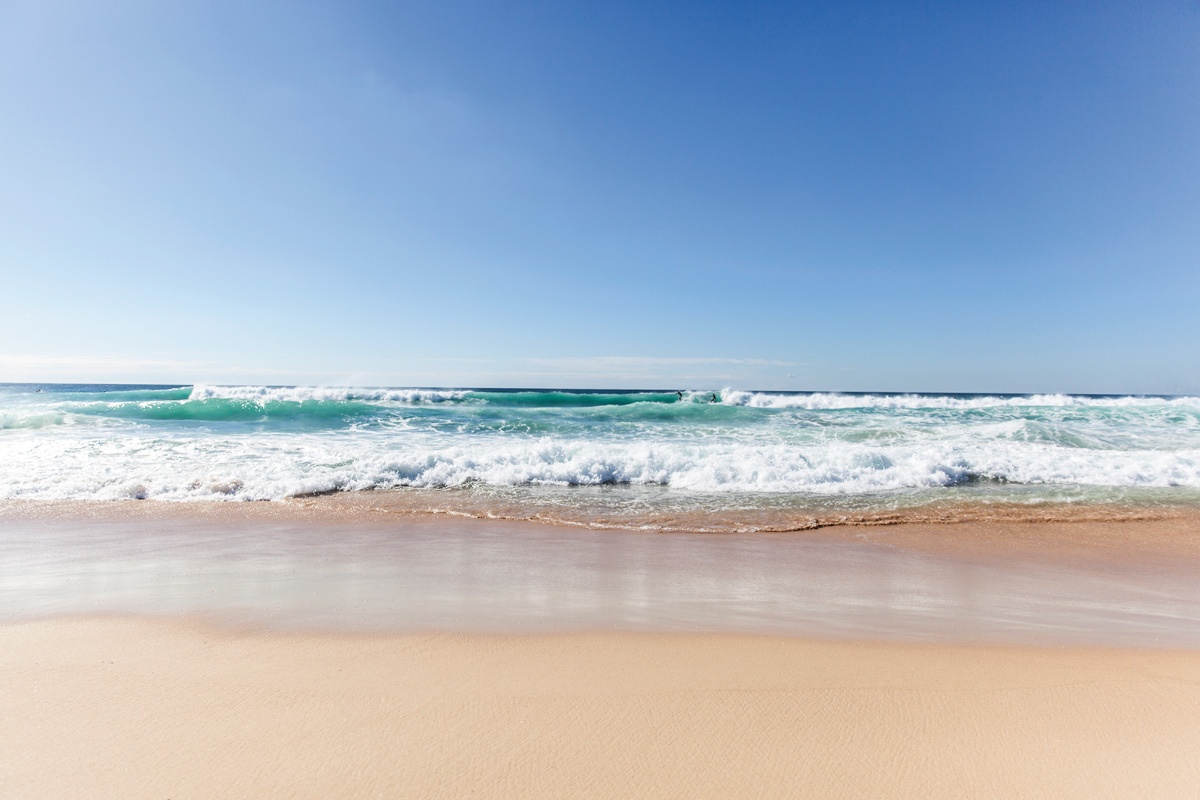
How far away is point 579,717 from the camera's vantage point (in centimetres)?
244

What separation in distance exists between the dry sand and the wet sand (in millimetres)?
13

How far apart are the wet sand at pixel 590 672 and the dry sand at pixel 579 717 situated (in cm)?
1

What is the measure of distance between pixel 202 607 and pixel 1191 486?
14.3 meters

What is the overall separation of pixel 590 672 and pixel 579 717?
17.5 inches

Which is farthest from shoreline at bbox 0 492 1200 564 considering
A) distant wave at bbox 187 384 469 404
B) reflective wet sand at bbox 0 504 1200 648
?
distant wave at bbox 187 384 469 404

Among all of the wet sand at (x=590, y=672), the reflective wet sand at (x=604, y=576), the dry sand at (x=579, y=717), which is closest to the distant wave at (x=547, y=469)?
the reflective wet sand at (x=604, y=576)

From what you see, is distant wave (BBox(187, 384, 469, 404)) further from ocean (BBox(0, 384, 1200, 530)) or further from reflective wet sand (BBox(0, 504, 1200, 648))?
reflective wet sand (BBox(0, 504, 1200, 648))

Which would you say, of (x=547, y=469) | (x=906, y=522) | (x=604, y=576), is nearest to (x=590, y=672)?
(x=604, y=576)

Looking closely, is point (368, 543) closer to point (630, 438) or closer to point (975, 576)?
point (975, 576)

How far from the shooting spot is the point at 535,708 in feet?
8.23

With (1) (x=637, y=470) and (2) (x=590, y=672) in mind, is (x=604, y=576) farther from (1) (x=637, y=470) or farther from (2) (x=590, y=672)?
(1) (x=637, y=470)

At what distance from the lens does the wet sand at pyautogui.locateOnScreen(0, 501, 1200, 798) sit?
82.6 inches

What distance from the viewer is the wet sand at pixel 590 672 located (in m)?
2.10

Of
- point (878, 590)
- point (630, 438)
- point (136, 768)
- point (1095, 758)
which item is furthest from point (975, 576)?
point (630, 438)
